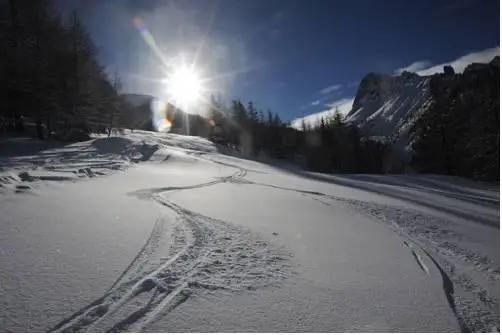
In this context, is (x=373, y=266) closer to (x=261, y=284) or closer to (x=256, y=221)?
(x=261, y=284)

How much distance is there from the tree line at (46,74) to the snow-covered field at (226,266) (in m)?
19.2

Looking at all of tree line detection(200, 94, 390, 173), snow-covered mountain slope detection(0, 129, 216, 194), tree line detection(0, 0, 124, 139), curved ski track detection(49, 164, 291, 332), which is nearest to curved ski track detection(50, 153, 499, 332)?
curved ski track detection(49, 164, 291, 332)

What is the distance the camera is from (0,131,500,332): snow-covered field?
3.44m

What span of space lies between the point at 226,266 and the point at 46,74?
27.8 metres

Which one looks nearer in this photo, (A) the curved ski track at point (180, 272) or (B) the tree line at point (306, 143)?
(A) the curved ski track at point (180, 272)

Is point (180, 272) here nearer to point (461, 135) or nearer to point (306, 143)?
point (461, 135)

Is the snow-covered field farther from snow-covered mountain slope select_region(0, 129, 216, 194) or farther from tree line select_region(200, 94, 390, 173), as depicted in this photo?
tree line select_region(200, 94, 390, 173)

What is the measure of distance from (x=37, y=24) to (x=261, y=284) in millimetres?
33389

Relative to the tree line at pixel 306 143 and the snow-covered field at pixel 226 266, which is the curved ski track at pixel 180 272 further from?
the tree line at pixel 306 143

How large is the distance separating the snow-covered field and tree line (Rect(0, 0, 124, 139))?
755 inches

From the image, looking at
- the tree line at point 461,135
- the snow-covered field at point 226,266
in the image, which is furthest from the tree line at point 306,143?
the snow-covered field at point 226,266

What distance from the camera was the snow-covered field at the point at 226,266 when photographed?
344 centimetres

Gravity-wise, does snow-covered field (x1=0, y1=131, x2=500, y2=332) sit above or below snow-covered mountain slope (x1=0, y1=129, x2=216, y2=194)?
below

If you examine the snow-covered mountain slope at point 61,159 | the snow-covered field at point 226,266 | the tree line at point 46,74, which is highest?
the tree line at point 46,74
